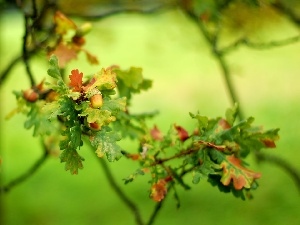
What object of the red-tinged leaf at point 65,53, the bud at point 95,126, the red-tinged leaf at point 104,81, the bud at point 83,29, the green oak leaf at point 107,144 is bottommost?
the red-tinged leaf at point 65,53

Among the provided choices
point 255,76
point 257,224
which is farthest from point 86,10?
point 255,76

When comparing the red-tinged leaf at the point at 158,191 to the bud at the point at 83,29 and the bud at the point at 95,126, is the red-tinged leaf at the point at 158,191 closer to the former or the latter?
the bud at the point at 95,126

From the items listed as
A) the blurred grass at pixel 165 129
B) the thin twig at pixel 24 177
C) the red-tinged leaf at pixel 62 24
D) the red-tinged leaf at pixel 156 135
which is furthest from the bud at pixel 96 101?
the blurred grass at pixel 165 129

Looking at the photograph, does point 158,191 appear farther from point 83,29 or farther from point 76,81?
point 83,29

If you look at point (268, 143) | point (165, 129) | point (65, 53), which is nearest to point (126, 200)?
point (65, 53)

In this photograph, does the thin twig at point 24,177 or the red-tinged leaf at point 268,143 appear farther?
the thin twig at point 24,177

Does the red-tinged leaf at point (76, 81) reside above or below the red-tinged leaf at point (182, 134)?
above
